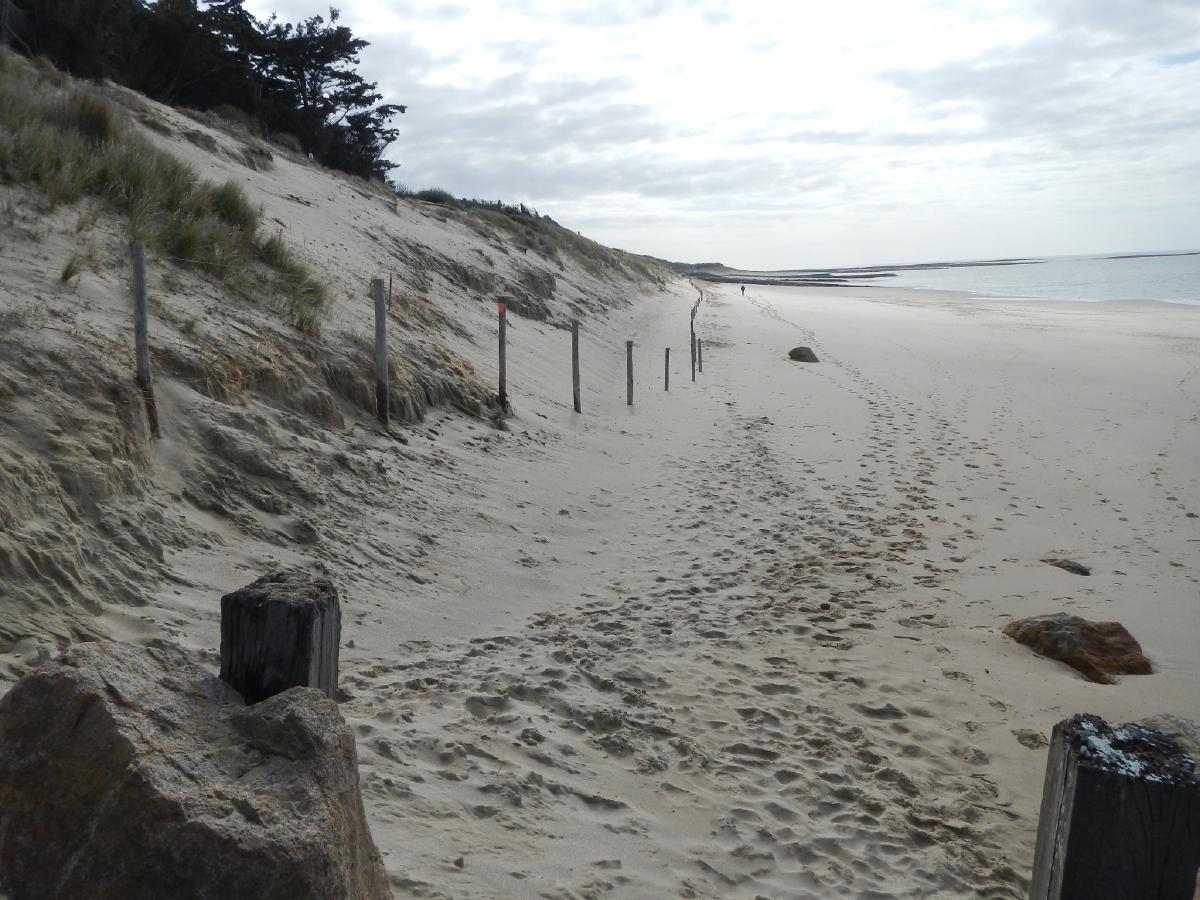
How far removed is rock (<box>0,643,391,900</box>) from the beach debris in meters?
7.55

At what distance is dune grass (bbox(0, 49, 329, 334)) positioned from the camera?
963 cm

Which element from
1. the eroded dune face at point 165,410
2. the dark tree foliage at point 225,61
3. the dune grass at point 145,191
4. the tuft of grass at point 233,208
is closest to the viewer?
the eroded dune face at point 165,410

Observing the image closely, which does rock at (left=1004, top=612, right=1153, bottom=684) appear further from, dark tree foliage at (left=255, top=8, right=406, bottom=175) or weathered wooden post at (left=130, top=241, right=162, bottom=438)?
dark tree foliage at (left=255, top=8, right=406, bottom=175)

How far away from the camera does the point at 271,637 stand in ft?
8.76

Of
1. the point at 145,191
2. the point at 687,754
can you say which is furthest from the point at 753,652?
the point at 145,191

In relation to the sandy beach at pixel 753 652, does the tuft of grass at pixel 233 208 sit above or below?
above

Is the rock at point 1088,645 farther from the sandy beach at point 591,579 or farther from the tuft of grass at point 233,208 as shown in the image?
the tuft of grass at point 233,208

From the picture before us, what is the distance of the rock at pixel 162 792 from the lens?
214cm

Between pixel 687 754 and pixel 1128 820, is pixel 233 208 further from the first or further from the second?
pixel 1128 820

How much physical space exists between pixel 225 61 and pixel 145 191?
1957cm

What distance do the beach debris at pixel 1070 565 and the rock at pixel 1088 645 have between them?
1902mm

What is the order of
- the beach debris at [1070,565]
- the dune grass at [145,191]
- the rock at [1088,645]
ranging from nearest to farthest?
the rock at [1088,645] → the beach debris at [1070,565] → the dune grass at [145,191]

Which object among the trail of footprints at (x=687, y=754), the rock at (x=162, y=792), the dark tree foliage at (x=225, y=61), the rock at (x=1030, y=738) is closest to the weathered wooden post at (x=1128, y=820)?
the trail of footprints at (x=687, y=754)

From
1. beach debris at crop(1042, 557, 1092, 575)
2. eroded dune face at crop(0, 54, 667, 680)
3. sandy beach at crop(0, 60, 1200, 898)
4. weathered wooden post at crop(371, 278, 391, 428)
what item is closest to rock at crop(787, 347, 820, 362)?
sandy beach at crop(0, 60, 1200, 898)
